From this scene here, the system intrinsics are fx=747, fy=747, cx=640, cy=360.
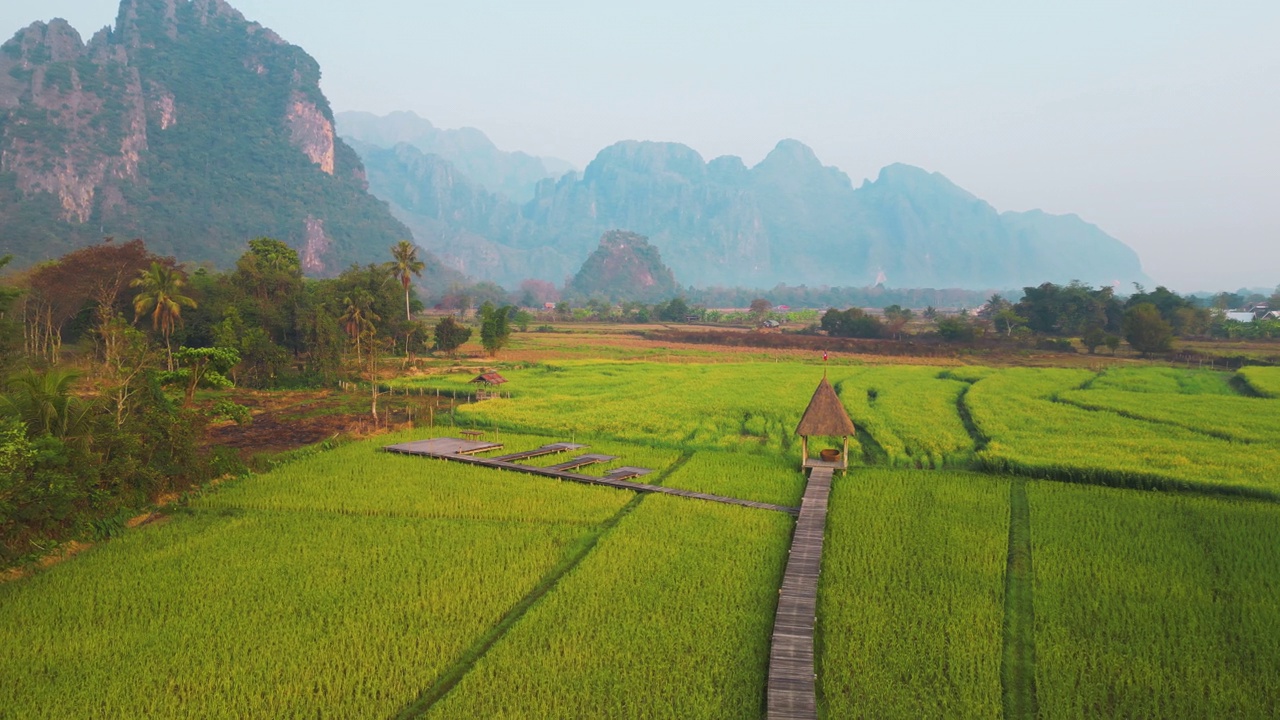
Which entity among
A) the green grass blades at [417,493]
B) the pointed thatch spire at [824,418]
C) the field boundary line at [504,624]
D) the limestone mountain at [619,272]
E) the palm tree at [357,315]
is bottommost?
the field boundary line at [504,624]

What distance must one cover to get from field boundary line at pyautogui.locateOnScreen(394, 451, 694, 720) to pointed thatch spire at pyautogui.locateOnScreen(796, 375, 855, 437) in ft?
18.0

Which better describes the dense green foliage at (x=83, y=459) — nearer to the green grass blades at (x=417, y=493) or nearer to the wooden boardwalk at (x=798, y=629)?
the green grass blades at (x=417, y=493)

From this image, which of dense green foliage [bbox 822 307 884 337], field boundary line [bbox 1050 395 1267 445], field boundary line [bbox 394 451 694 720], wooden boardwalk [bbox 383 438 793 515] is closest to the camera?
field boundary line [bbox 394 451 694 720]

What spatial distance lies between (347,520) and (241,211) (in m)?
130

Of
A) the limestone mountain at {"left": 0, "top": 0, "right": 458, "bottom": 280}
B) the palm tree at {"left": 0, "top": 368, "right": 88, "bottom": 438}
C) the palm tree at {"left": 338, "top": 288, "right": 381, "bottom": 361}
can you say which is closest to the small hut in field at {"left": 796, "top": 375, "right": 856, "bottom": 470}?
the palm tree at {"left": 0, "top": 368, "right": 88, "bottom": 438}

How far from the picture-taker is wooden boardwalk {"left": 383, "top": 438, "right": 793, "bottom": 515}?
53.7ft

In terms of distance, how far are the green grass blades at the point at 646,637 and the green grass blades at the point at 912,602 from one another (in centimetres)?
103

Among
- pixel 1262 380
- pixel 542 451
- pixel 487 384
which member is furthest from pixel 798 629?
pixel 1262 380

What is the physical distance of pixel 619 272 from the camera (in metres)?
189

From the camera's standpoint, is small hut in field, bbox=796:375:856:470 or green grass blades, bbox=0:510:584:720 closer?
green grass blades, bbox=0:510:584:720

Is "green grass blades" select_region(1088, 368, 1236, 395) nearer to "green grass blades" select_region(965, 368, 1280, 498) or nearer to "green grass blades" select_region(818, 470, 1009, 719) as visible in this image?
"green grass blades" select_region(965, 368, 1280, 498)

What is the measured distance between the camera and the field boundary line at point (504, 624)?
28.3 feet

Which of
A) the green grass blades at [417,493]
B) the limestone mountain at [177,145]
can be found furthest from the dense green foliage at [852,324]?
the limestone mountain at [177,145]

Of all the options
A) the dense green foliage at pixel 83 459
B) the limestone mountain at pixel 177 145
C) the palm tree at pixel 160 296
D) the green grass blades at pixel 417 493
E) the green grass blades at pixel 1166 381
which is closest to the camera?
the dense green foliage at pixel 83 459
